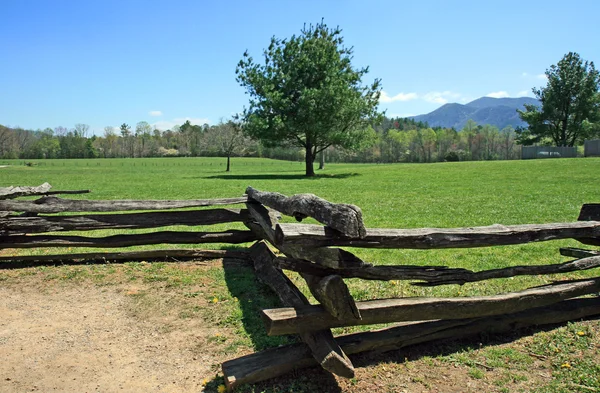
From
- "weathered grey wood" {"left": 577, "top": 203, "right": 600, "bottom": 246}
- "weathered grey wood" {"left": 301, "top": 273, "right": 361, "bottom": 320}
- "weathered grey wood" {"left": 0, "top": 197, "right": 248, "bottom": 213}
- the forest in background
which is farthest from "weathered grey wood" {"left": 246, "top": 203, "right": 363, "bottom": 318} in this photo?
the forest in background

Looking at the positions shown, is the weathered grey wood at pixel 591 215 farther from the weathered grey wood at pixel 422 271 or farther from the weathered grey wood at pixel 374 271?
the weathered grey wood at pixel 374 271

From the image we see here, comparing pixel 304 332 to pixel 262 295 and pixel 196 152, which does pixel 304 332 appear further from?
pixel 196 152

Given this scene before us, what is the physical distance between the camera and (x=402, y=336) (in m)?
3.92

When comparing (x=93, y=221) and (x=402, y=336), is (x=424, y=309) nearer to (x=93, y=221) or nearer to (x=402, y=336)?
(x=402, y=336)

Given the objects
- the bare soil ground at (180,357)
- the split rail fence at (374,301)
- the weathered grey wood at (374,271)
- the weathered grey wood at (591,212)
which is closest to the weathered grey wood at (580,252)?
the split rail fence at (374,301)

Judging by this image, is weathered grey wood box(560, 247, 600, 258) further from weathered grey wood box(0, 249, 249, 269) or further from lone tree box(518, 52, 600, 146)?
lone tree box(518, 52, 600, 146)

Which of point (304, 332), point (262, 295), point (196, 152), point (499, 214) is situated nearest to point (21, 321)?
point (262, 295)

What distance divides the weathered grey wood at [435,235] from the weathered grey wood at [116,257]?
3.95 m

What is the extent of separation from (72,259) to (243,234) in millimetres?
2934

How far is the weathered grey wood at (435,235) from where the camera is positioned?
3.37 m

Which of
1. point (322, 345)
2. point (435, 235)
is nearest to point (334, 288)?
point (322, 345)

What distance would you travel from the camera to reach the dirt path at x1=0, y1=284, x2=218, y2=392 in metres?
3.58

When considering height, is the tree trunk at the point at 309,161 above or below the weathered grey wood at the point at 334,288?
above

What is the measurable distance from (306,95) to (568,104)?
44.4 m
